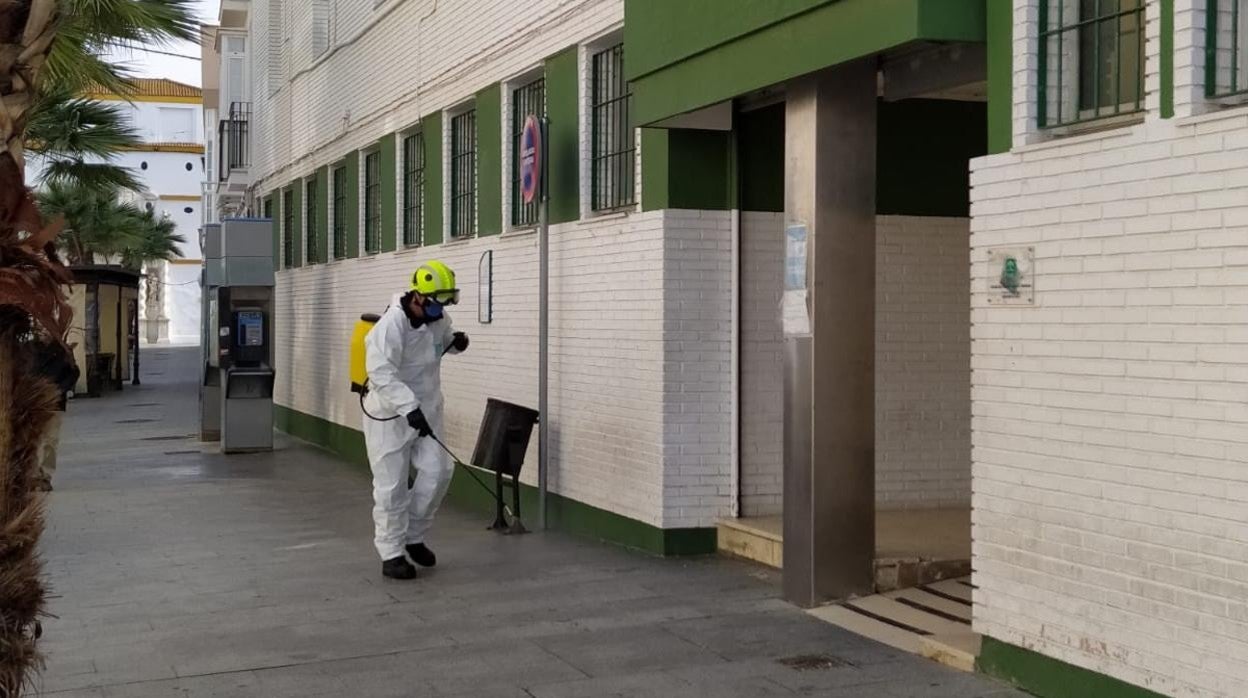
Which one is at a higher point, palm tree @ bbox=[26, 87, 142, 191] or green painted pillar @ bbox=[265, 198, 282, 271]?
palm tree @ bbox=[26, 87, 142, 191]

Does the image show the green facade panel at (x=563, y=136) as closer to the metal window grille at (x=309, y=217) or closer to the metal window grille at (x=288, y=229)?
the metal window grille at (x=309, y=217)

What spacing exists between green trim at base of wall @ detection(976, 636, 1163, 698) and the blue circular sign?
6.05 meters

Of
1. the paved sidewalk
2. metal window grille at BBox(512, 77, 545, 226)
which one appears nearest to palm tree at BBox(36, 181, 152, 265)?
metal window grille at BBox(512, 77, 545, 226)

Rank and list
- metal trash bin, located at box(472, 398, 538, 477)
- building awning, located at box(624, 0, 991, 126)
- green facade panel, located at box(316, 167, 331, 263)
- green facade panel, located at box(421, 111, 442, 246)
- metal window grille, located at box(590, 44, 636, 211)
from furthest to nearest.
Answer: green facade panel, located at box(316, 167, 331, 263) < green facade panel, located at box(421, 111, 442, 246) < metal trash bin, located at box(472, 398, 538, 477) < metal window grille, located at box(590, 44, 636, 211) < building awning, located at box(624, 0, 991, 126)

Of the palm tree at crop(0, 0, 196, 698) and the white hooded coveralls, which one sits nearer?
the palm tree at crop(0, 0, 196, 698)

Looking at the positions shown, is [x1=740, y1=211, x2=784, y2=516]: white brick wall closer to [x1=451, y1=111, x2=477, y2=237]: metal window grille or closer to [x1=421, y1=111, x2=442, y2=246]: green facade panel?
[x1=451, y1=111, x2=477, y2=237]: metal window grille

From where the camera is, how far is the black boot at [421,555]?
10.3m

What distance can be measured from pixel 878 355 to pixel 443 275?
9.38ft

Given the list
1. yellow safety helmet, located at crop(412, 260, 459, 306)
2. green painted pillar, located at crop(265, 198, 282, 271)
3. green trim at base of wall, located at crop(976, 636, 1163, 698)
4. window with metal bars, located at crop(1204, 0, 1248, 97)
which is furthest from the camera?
green painted pillar, located at crop(265, 198, 282, 271)

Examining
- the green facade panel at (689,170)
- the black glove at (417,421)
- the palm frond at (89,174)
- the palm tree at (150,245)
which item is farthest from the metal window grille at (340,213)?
the palm tree at (150,245)

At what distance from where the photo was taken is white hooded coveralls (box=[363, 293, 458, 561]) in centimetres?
1001

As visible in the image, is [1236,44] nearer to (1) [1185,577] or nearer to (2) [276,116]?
(1) [1185,577]

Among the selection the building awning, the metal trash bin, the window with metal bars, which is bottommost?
the metal trash bin

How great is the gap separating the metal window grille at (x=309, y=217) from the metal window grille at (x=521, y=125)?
32.4 ft
